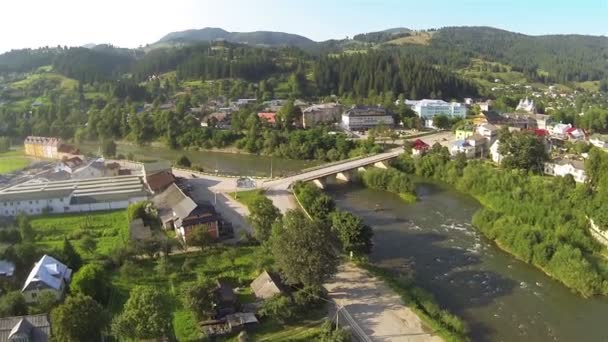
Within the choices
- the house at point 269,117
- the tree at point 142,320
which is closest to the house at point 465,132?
the house at point 269,117

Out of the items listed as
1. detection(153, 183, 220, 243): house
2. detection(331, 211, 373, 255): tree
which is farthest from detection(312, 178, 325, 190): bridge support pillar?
detection(331, 211, 373, 255): tree

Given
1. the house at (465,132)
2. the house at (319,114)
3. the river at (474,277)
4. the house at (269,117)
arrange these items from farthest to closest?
the house at (319,114), the house at (269,117), the house at (465,132), the river at (474,277)

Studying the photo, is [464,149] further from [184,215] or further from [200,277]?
[200,277]

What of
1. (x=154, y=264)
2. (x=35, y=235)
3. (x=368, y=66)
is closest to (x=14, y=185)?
(x=35, y=235)

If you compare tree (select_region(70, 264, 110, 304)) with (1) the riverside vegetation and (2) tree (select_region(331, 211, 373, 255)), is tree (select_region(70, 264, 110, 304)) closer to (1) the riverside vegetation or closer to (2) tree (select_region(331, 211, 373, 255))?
(2) tree (select_region(331, 211, 373, 255))

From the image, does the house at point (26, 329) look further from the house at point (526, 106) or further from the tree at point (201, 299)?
the house at point (526, 106)
